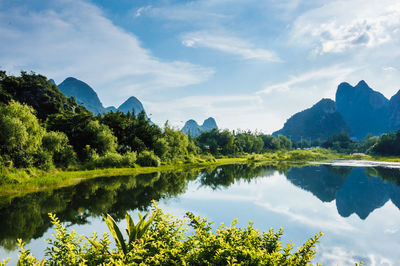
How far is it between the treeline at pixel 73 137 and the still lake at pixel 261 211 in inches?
234

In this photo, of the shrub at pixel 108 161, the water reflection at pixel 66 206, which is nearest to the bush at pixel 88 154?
the shrub at pixel 108 161

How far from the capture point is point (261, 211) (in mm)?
12039

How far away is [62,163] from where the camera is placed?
24.8 meters

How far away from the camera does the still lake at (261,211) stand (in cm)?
791

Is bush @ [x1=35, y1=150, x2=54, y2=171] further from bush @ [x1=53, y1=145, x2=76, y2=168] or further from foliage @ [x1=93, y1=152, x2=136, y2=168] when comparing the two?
foliage @ [x1=93, y1=152, x2=136, y2=168]

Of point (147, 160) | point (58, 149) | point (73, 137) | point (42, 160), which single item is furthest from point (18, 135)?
point (147, 160)

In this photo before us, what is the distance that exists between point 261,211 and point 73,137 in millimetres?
28156

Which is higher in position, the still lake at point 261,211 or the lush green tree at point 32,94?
the lush green tree at point 32,94

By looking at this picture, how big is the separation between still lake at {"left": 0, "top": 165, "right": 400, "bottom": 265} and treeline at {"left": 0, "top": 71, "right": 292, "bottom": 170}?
5.95m

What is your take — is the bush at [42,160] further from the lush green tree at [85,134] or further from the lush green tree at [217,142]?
the lush green tree at [217,142]

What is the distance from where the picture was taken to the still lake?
7906mm

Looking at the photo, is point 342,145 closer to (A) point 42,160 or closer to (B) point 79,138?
(B) point 79,138

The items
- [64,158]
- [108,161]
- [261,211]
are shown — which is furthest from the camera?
[108,161]

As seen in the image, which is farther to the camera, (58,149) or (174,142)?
(174,142)
